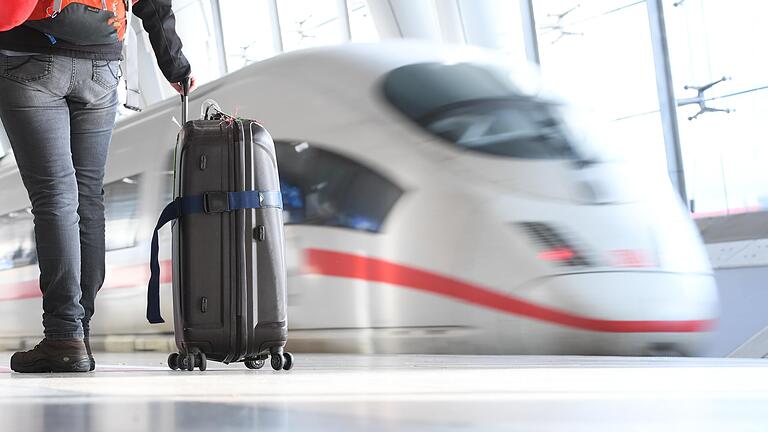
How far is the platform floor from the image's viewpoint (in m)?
1.04

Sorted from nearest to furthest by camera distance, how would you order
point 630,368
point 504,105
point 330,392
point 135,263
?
point 330,392
point 630,368
point 504,105
point 135,263

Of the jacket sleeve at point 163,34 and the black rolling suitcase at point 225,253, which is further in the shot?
the jacket sleeve at point 163,34

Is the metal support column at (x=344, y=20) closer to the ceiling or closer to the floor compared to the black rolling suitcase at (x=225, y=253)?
closer to the ceiling

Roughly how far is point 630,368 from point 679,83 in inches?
256

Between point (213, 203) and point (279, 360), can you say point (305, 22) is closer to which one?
point (213, 203)

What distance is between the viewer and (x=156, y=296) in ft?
7.95

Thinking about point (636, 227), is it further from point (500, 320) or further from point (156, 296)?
point (156, 296)

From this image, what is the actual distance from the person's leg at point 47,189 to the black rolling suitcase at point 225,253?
8.5 inches

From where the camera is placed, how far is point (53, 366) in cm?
230

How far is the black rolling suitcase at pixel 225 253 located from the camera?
7.54 feet

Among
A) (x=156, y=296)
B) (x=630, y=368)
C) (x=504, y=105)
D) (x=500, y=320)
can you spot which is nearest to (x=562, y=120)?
(x=504, y=105)

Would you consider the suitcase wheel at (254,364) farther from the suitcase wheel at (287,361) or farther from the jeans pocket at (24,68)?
the jeans pocket at (24,68)

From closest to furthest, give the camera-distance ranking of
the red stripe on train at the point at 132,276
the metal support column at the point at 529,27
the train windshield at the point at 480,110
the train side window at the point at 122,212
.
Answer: the train windshield at the point at 480,110, the red stripe on train at the point at 132,276, the train side window at the point at 122,212, the metal support column at the point at 529,27

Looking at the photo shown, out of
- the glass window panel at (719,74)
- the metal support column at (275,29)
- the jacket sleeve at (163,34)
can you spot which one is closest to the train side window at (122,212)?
the jacket sleeve at (163,34)
